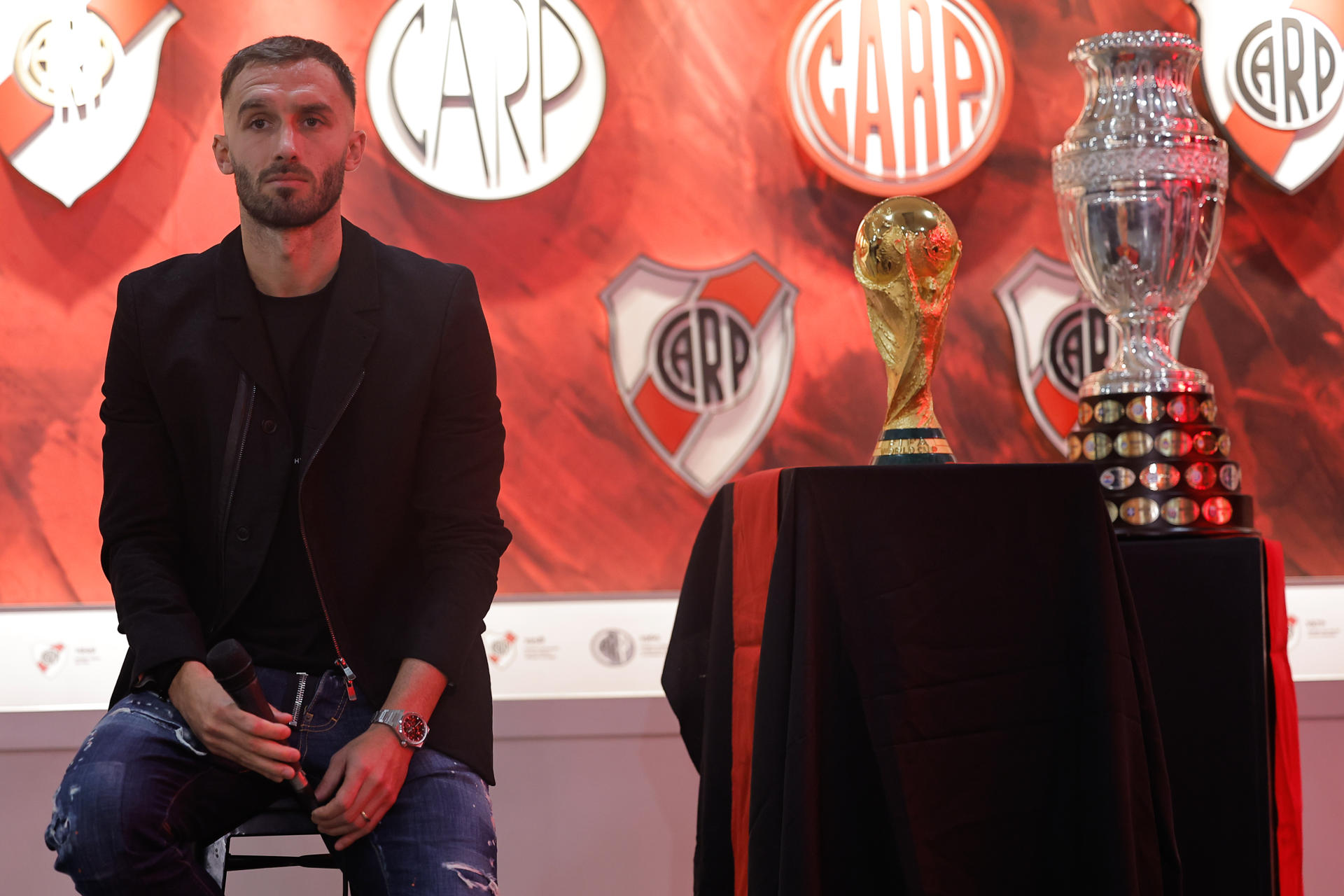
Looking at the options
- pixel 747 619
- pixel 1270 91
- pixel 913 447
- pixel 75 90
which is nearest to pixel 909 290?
pixel 913 447

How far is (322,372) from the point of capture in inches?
56.7

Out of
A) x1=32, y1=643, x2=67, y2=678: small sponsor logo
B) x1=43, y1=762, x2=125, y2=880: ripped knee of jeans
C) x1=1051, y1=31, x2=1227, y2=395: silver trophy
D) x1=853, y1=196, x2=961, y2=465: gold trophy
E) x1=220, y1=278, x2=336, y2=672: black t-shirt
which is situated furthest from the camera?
x1=32, y1=643, x2=67, y2=678: small sponsor logo

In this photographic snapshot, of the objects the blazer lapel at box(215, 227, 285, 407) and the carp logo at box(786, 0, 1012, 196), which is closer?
the blazer lapel at box(215, 227, 285, 407)

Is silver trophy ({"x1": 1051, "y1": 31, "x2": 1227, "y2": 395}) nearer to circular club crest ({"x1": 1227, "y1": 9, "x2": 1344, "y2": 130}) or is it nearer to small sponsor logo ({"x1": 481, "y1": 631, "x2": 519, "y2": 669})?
circular club crest ({"x1": 1227, "y1": 9, "x2": 1344, "y2": 130})

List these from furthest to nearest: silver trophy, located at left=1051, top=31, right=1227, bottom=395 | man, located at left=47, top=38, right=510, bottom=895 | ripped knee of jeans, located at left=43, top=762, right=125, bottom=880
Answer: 1. silver trophy, located at left=1051, top=31, right=1227, bottom=395
2. man, located at left=47, top=38, right=510, bottom=895
3. ripped knee of jeans, located at left=43, top=762, right=125, bottom=880

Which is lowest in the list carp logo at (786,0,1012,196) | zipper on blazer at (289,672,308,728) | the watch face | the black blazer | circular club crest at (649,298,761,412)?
the watch face

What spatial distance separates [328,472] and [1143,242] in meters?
1.16

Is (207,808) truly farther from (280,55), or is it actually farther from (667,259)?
(667,259)

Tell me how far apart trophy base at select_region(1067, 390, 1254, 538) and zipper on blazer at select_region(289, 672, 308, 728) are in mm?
988

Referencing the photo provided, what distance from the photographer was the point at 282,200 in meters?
1.48

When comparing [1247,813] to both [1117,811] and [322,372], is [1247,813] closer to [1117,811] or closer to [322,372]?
[1117,811]

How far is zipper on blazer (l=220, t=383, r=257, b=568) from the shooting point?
4.66 ft

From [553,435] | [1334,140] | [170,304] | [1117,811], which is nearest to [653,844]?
[553,435]

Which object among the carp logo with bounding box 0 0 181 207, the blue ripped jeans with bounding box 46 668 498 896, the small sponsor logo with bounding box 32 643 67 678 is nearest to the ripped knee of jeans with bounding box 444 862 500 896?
the blue ripped jeans with bounding box 46 668 498 896
